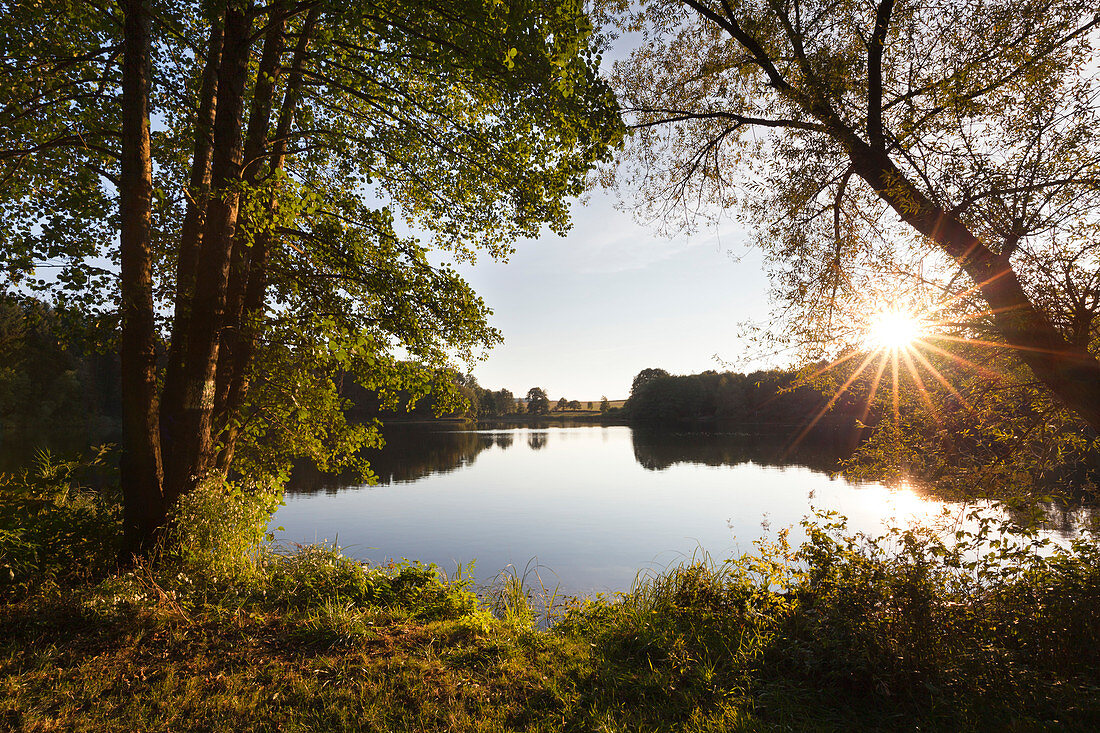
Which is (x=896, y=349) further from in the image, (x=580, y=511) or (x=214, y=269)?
(x=580, y=511)

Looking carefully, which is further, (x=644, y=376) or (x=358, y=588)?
(x=644, y=376)

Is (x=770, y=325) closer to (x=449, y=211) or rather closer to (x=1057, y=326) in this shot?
(x=1057, y=326)

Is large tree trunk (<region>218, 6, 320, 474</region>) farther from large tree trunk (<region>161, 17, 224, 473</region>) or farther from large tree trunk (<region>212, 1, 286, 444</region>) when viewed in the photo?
large tree trunk (<region>161, 17, 224, 473</region>)

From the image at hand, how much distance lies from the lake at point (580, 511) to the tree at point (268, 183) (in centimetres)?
487

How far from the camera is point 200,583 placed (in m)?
4.75

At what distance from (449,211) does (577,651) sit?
5840 millimetres

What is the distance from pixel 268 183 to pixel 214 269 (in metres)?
1.15

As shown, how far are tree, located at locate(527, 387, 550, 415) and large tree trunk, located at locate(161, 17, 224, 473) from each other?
438 ft

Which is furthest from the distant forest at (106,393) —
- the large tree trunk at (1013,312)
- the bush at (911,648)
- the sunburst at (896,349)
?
the bush at (911,648)

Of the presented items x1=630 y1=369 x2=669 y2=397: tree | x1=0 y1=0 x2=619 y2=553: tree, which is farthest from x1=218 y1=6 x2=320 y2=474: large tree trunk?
x1=630 y1=369 x2=669 y2=397: tree

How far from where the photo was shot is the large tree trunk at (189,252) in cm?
523

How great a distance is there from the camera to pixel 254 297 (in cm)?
665

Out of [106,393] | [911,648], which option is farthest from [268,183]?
[106,393]

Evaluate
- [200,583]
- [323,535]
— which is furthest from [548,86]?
[323,535]
